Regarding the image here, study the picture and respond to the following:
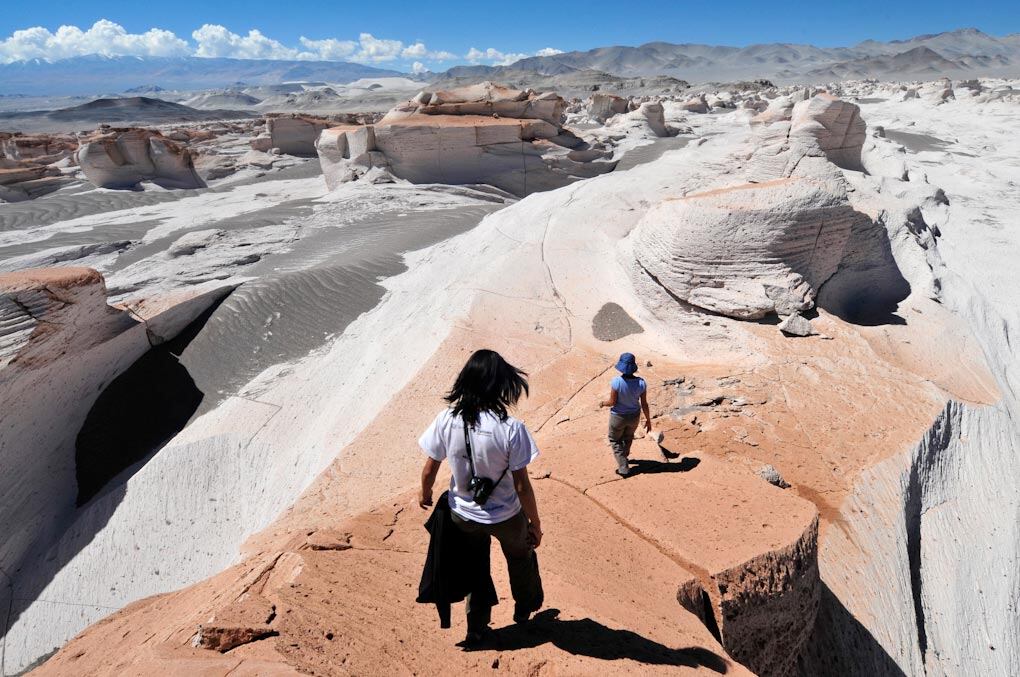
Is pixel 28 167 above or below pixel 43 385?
above

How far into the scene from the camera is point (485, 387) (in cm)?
165

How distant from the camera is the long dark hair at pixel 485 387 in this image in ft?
5.41

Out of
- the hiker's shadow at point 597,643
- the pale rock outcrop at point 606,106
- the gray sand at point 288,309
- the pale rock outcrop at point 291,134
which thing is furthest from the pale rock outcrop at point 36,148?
the hiker's shadow at point 597,643

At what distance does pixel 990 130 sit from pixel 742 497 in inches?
850

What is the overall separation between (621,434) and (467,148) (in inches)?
451

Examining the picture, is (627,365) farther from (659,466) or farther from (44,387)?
(44,387)

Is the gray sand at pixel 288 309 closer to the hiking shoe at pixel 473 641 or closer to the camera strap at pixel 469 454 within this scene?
the hiking shoe at pixel 473 641

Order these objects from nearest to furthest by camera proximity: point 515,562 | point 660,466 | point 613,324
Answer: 1. point 515,562
2. point 660,466
3. point 613,324

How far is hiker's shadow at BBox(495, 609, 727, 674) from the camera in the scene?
1837 mm

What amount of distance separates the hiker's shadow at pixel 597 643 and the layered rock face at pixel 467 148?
12.5 metres

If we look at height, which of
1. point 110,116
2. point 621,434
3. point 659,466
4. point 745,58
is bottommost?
point 659,466

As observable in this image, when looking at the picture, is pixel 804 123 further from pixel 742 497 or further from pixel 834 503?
pixel 742 497

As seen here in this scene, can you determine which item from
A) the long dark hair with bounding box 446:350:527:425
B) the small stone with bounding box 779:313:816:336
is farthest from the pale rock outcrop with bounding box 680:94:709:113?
the long dark hair with bounding box 446:350:527:425

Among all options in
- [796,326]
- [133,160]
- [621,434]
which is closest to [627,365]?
[621,434]
